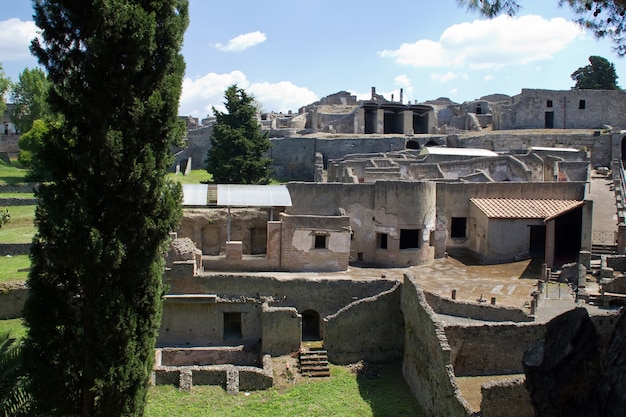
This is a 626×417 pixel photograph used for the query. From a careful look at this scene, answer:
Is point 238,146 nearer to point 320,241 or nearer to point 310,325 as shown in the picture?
point 320,241

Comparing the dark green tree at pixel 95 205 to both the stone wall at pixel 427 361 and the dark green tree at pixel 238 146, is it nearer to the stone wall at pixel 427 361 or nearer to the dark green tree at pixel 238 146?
the stone wall at pixel 427 361

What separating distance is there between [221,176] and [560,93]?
2946cm

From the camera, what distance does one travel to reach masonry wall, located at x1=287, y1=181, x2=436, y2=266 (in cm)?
2612

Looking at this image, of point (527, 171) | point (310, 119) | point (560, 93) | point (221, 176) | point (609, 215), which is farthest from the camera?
point (310, 119)

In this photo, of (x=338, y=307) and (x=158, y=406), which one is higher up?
(x=338, y=307)

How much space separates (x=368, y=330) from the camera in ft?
65.1

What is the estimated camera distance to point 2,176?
145 feet

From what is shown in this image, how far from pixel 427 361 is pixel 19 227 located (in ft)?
73.4

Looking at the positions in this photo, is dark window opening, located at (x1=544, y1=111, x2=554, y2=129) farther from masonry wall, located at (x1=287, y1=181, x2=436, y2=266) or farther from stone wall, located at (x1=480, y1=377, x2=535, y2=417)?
stone wall, located at (x1=480, y1=377, x2=535, y2=417)

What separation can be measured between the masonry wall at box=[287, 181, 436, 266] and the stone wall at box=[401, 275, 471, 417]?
22.1ft

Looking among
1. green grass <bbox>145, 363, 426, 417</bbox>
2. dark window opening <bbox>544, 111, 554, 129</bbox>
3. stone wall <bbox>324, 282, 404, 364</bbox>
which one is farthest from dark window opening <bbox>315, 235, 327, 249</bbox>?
dark window opening <bbox>544, 111, 554, 129</bbox>

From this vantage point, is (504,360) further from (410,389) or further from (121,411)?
(121,411)

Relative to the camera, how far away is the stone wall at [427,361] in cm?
1436

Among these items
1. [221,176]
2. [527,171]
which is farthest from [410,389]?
[221,176]
